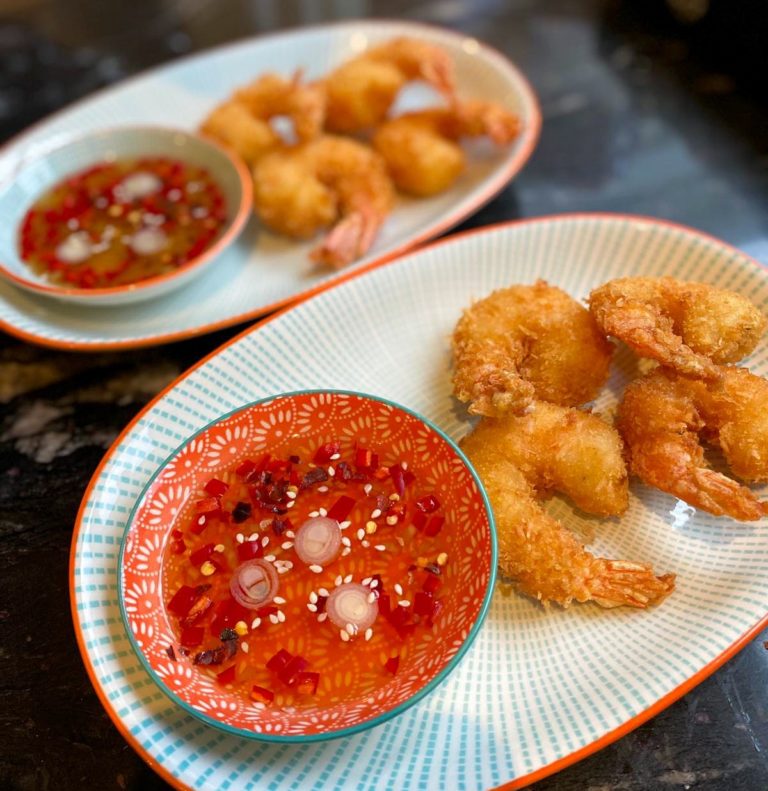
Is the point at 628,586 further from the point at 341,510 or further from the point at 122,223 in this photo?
the point at 122,223

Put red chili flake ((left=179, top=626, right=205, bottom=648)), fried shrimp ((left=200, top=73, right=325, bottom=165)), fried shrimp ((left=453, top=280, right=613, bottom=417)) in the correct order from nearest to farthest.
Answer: red chili flake ((left=179, top=626, right=205, bottom=648)) → fried shrimp ((left=453, top=280, right=613, bottom=417)) → fried shrimp ((left=200, top=73, right=325, bottom=165))

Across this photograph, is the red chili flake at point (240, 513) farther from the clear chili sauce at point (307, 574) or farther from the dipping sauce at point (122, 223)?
the dipping sauce at point (122, 223)

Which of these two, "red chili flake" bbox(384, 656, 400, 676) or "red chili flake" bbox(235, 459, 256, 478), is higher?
"red chili flake" bbox(384, 656, 400, 676)

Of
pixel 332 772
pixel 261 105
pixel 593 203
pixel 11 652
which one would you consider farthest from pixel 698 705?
pixel 261 105

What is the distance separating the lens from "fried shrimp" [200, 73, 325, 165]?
3416 millimetres

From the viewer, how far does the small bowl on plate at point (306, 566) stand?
5.72ft

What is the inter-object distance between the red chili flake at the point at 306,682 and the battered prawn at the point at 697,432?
3.59ft

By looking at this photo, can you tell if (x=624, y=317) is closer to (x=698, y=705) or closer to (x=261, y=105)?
(x=698, y=705)

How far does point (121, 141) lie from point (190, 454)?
2.11m

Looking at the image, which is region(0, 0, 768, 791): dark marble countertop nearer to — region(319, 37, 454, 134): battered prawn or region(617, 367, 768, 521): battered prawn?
region(617, 367, 768, 521): battered prawn

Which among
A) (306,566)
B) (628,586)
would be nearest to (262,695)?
(306,566)

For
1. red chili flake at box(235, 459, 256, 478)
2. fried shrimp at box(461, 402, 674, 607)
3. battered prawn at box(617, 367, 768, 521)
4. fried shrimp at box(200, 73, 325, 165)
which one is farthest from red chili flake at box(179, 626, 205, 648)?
fried shrimp at box(200, 73, 325, 165)

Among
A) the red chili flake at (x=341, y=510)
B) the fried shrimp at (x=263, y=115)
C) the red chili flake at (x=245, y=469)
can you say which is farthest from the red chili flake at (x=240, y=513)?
the fried shrimp at (x=263, y=115)

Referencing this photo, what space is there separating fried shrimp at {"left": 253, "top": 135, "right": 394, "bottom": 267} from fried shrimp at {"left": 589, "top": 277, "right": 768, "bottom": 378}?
1209mm
